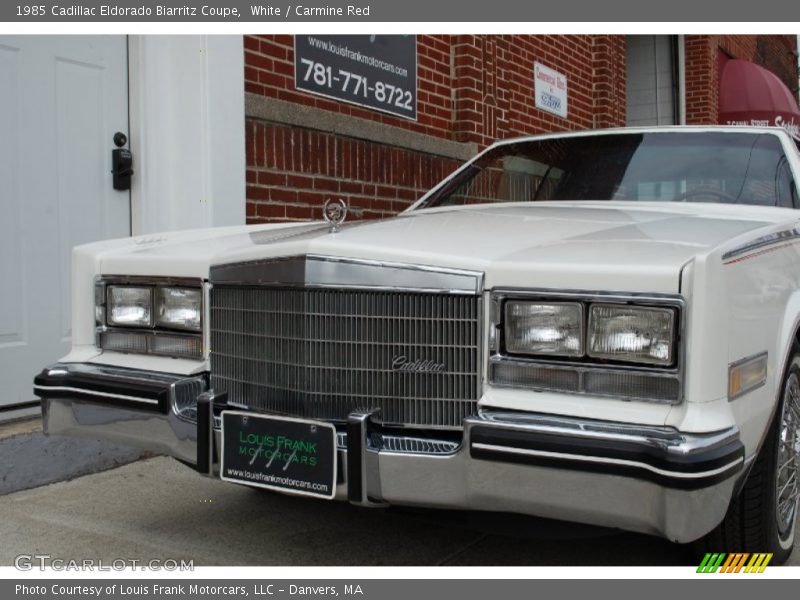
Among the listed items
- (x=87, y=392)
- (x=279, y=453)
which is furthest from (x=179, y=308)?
(x=279, y=453)

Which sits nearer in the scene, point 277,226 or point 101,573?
point 101,573

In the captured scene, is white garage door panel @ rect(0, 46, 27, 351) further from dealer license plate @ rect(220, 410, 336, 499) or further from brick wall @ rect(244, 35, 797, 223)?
dealer license plate @ rect(220, 410, 336, 499)

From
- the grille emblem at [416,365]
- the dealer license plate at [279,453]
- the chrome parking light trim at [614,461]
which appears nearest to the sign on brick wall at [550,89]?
the grille emblem at [416,365]

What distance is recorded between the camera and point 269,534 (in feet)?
10.2

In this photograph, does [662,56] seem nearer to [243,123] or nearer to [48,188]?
[243,123]

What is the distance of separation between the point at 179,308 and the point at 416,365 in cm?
94

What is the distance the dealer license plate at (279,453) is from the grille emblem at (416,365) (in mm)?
255

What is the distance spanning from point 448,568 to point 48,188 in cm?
292

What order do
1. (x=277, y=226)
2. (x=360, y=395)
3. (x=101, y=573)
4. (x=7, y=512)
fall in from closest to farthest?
(x=360, y=395)
(x=101, y=573)
(x=7, y=512)
(x=277, y=226)

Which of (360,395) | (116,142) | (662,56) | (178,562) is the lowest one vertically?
(178,562)

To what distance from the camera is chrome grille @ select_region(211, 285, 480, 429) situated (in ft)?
7.66
